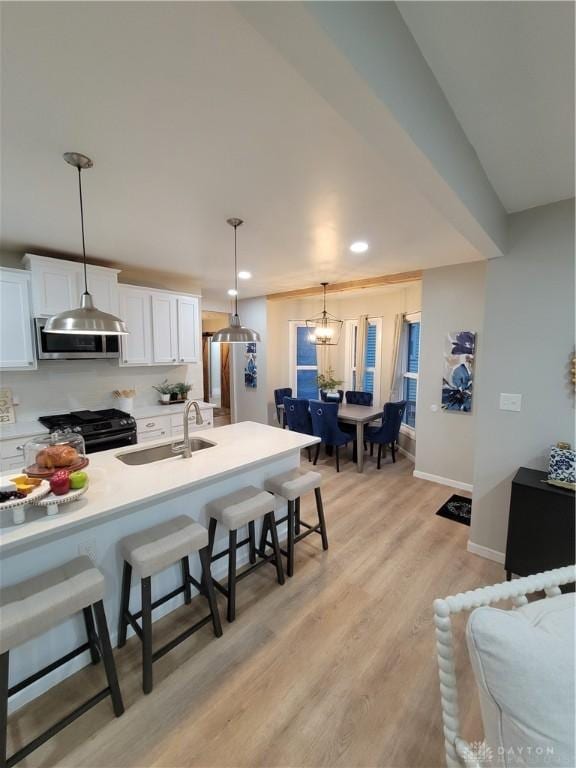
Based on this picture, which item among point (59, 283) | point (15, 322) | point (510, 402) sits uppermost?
point (59, 283)

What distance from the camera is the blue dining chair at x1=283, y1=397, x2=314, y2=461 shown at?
482 cm

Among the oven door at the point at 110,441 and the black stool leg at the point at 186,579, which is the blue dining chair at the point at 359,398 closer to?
the oven door at the point at 110,441

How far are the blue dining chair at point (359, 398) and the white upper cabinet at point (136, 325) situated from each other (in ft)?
10.7

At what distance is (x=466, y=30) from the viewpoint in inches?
40.6

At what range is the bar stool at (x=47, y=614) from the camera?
124 cm

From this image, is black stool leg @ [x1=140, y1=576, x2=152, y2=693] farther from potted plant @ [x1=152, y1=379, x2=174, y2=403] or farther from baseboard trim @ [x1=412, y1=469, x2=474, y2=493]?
baseboard trim @ [x1=412, y1=469, x2=474, y2=493]

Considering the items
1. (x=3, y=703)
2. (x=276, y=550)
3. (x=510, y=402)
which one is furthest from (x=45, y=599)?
(x=510, y=402)

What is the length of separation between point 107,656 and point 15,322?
3.01 meters

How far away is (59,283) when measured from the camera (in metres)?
3.24

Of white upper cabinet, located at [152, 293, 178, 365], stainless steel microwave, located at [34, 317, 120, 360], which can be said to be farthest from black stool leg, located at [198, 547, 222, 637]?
white upper cabinet, located at [152, 293, 178, 365]

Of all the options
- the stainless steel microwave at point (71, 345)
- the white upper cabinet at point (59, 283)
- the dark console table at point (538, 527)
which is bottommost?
the dark console table at point (538, 527)

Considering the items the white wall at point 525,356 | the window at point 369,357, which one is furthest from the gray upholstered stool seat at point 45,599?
the window at point 369,357

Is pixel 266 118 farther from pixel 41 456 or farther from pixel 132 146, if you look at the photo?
pixel 41 456

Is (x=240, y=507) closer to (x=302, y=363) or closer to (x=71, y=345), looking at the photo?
(x=71, y=345)
